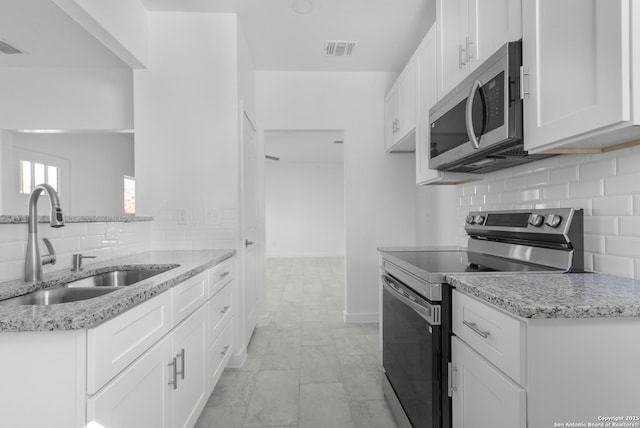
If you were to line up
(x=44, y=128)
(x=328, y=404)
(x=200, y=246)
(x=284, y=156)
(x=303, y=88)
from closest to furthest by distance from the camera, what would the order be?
(x=328, y=404) → (x=200, y=246) → (x=44, y=128) → (x=303, y=88) → (x=284, y=156)

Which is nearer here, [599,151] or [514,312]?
[514,312]

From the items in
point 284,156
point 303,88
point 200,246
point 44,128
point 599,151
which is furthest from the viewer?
point 284,156

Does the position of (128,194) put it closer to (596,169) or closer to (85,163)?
(85,163)

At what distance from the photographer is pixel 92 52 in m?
2.62

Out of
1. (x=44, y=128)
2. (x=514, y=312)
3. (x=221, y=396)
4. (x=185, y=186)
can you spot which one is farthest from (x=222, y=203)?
(x=514, y=312)

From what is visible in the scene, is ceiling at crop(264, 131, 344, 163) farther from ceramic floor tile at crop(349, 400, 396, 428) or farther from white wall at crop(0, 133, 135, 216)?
ceramic floor tile at crop(349, 400, 396, 428)

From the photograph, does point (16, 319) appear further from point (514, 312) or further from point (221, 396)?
point (221, 396)

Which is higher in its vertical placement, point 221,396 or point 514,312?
point 514,312

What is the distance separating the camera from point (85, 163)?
329 centimetres

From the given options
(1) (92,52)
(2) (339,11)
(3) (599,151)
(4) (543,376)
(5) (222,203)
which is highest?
(2) (339,11)

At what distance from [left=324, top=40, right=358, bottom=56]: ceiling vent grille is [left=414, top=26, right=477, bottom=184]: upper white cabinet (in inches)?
31.3

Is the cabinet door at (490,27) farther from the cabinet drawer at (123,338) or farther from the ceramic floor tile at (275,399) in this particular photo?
the ceramic floor tile at (275,399)

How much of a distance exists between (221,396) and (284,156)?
255 inches

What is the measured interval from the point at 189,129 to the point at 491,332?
7.79 ft
